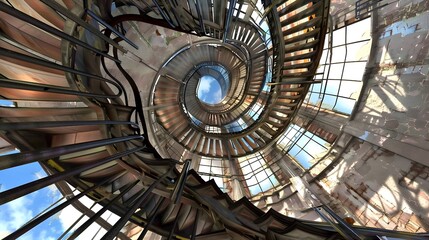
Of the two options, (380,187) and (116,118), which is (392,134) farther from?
(116,118)

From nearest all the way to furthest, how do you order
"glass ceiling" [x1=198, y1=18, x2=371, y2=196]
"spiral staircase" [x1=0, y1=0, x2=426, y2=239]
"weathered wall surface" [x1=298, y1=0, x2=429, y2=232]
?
1. "spiral staircase" [x1=0, y1=0, x2=426, y2=239]
2. "weathered wall surface" [x1=298, y1=0, x2=429, y2=232]
3. "glass ceiling" [x1=198, y1=18, x2=371, y2=196]

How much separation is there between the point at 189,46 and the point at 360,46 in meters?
5.84

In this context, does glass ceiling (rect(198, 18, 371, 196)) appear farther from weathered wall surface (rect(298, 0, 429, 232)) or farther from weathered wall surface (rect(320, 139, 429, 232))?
weathered wall surface (rect(320, 139, 429, 232))

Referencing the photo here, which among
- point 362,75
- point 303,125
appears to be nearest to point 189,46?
point 303,125

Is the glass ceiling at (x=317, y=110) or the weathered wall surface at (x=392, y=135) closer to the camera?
the weathered wall surface at (x=392, y=135)

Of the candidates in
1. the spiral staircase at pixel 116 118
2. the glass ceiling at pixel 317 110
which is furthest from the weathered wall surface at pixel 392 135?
the spiral staircase at pixel 116 118

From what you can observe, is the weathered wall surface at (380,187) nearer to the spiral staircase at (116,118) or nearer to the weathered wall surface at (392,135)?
the weathered wall surface at (392,135)

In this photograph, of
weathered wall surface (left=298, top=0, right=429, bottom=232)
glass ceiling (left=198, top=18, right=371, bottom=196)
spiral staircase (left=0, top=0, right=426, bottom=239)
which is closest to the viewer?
spiral staircase (left=0, top=0, right=426, bottom=239)

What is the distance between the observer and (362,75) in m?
5.86

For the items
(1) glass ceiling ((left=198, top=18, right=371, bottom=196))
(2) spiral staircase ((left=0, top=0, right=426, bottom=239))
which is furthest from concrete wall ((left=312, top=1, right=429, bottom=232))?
(2) spiral staircase ((left=0, top=0, right=426, bottom=239))

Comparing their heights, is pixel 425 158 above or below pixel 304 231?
above

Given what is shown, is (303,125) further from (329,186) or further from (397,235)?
(397,235)

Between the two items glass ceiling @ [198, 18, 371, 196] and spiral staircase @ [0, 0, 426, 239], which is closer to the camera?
spiral staircase @ [0, 0, 426, 239]

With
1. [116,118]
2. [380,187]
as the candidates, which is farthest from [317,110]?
[116,118]
